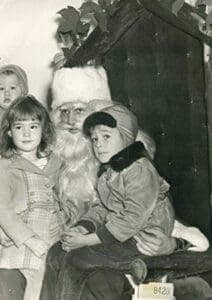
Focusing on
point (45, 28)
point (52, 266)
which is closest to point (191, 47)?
point (45, 28)

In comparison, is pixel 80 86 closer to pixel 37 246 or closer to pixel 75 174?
pixel 75 174

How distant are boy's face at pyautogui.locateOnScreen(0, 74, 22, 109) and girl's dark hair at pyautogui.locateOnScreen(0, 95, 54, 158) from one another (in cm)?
2

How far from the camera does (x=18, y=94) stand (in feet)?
5.95

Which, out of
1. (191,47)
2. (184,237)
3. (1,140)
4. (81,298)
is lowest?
(81,298)

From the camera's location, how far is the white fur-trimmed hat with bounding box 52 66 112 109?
182 centimetres

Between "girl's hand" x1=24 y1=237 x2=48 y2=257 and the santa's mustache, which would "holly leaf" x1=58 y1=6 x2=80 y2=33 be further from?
"girl's hand" x1=24 y1=237 x2=48 y2=257

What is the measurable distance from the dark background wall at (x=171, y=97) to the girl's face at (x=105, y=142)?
3.0 inches

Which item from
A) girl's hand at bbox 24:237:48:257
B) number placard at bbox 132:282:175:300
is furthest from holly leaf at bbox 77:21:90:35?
number placard at bbox 132:282:175:300

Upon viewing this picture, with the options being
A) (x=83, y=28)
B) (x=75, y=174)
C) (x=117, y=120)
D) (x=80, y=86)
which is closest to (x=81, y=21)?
(x=83, y=28)

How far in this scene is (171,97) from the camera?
71.2 inches

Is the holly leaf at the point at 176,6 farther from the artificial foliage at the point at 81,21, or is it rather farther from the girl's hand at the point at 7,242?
the girl's hand at the point at 7,242

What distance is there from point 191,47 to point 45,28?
38 cm

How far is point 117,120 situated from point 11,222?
0.36m

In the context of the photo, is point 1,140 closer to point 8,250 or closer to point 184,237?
point 8,250
